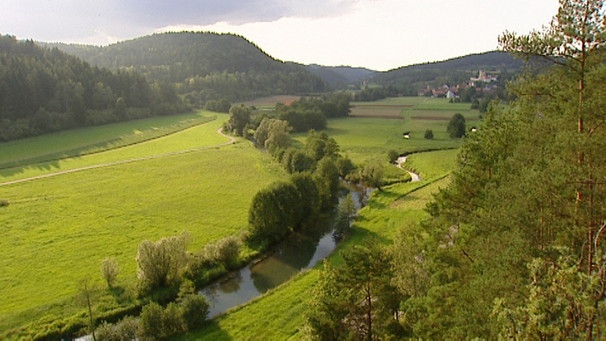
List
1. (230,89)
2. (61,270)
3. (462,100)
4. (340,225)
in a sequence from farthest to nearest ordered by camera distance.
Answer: (230,89), (462,100), (340,225), (61,270)

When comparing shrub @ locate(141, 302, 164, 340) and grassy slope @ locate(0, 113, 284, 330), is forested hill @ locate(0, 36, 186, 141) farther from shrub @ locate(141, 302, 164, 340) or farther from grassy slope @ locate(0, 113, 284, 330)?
shrub @ locate(141, 302, 164, 340)

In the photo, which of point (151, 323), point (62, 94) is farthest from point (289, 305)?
point (62, 94)

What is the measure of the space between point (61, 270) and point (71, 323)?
329 inches

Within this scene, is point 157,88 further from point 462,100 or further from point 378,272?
point 378,272

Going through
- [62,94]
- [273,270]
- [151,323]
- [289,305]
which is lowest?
[273,270]

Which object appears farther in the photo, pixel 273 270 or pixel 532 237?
pixel 273 270

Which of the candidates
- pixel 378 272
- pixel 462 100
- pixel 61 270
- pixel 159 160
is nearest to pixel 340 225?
pixel 378 272

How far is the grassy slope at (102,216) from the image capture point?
32.6 meters

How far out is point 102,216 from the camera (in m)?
47.1

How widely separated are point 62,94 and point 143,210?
81096mm

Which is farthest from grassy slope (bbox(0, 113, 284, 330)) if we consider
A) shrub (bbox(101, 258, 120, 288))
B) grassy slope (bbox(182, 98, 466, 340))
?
grassy slope (bbox(182, 98, 466, 340))

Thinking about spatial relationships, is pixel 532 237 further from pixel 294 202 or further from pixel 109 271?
pixel 294 202

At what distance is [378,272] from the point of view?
20828 millimetres

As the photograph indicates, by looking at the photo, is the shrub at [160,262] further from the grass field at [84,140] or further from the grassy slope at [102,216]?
the grass field at [84,140]
